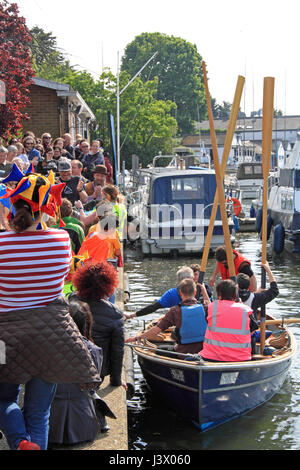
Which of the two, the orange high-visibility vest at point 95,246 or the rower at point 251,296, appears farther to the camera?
the rower at point 251,296

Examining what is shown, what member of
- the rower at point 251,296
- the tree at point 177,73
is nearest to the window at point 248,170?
the rower at point 251,296

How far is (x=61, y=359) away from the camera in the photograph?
13.1ft

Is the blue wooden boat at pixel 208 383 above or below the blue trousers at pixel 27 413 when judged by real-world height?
below

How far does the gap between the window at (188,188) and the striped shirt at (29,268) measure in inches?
644

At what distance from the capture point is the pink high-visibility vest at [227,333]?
6.71m

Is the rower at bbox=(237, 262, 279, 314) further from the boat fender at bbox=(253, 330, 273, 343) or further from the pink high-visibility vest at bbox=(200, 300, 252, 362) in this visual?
the pink high-visibility vest at bbox=(200, 300, 252, 362)

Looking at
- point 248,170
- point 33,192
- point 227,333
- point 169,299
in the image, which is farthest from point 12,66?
point 248,170

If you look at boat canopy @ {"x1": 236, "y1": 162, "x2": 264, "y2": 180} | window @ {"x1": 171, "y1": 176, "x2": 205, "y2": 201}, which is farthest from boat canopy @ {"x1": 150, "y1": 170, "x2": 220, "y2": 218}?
boat canopy @ {"x1": 236, "y1": 162, "x2": 264, "y2": 180}

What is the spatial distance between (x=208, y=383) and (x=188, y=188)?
1374cm

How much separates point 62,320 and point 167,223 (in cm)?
1539

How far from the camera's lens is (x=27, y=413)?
410 cm

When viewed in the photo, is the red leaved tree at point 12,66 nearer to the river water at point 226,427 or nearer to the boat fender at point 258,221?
the river water at point 226,427

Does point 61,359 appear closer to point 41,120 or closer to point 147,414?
point 147,414
